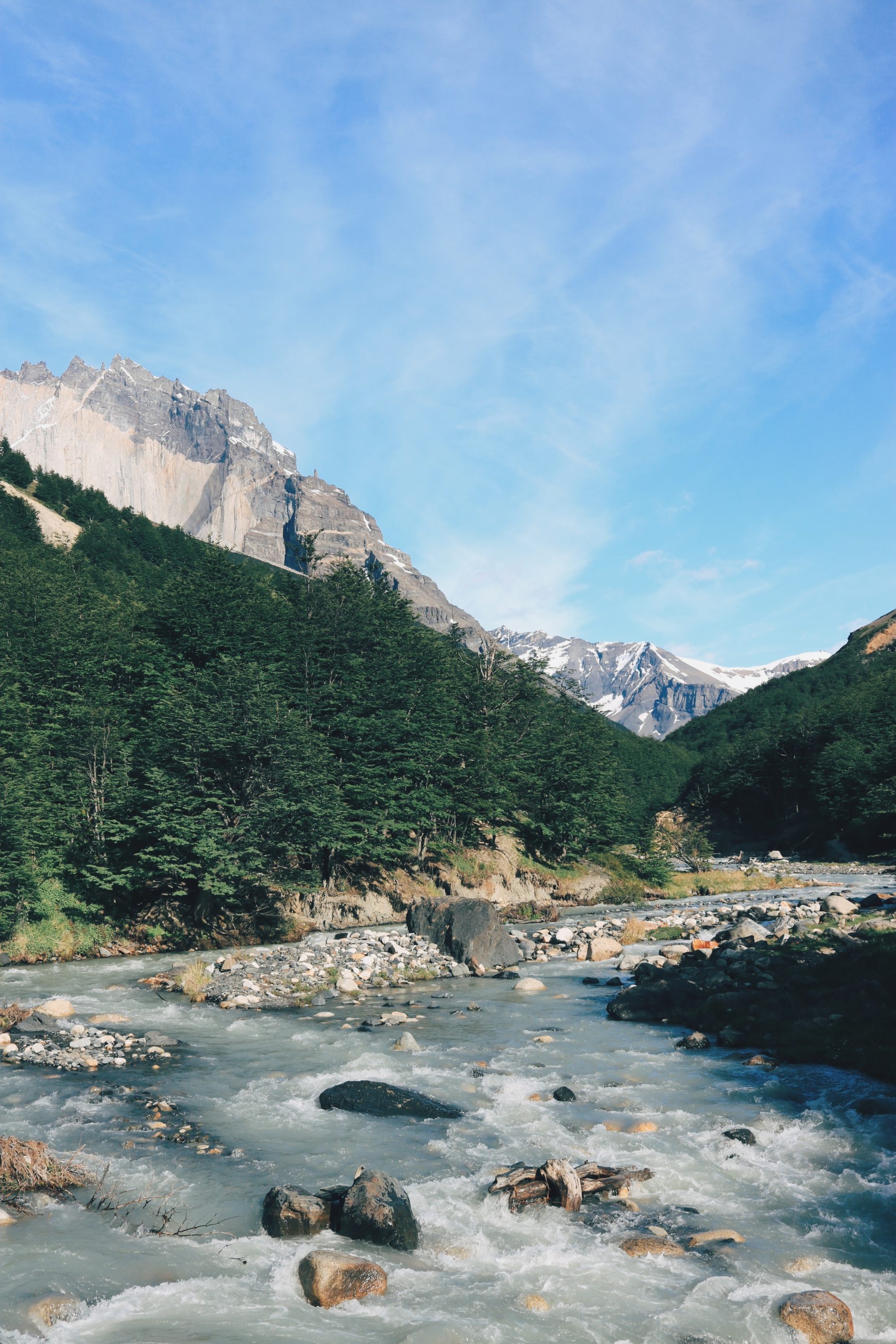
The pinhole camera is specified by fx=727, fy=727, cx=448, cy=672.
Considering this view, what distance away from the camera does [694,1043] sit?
632 inches

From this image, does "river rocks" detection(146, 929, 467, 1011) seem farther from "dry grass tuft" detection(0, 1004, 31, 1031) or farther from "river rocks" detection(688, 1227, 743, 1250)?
"river rocks" detection(688, 1227, 743, 1250)

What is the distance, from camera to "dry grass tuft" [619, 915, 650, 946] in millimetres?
30766

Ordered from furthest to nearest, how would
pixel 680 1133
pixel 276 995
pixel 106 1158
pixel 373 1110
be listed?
pixel 276 995 < pixel 373 1110 < pixel 680 1133 < pixel 106 1158

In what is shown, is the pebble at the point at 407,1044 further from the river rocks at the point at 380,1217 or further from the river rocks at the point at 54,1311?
the river rocks at the point at 54,1311

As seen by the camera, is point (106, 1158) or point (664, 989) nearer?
point (106, 1158)

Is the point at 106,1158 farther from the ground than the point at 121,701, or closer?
closer

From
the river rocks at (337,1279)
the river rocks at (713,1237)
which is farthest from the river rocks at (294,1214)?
the river rocks at (713,1237)

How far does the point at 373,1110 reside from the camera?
40.6 ft

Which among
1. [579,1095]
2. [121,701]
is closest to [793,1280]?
[579,1095]

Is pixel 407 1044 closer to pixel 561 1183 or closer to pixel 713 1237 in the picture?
pixel 561 1183

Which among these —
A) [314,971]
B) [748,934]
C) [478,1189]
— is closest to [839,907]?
[748,934]

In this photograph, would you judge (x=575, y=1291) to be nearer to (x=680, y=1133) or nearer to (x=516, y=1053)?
(x=680, y=1133)

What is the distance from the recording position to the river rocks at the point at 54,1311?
6.60m

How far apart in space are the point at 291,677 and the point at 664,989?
27.1m
